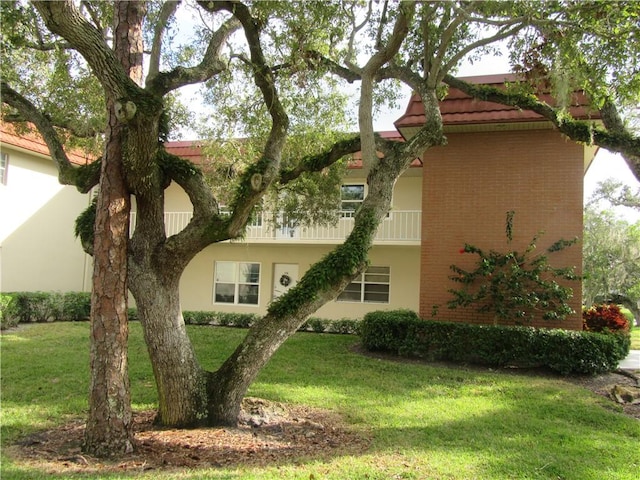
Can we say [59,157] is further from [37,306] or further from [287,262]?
[287,262]

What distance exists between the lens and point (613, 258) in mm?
31812

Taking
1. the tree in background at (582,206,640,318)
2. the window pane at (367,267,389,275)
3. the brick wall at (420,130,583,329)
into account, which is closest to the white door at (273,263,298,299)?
the window pane at (367,267,389,275)

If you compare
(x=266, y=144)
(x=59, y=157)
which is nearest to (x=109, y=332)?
(x=59, y=157)

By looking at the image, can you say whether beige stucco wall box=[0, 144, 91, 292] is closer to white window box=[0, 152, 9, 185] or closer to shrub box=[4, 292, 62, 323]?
white window box=[0, 152, 9, 185]

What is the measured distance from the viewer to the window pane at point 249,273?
18.6m

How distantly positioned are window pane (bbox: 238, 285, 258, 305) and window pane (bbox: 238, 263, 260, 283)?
0.77 feet

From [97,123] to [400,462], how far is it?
798cm

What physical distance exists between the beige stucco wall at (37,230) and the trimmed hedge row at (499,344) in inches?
490

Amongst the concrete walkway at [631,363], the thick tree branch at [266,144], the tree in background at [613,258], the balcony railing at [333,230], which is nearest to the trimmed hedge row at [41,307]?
the balcony railing at [333,230]

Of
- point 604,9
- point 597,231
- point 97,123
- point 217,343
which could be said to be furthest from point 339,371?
point 597,231

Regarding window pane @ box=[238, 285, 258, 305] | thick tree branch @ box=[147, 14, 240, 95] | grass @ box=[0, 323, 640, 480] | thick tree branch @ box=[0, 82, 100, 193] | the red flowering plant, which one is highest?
thick tree branch @ box=[147, 14, 240, 95]

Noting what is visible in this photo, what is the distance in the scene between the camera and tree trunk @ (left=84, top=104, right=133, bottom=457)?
4.74 meters

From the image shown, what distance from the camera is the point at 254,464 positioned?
15.3 ft

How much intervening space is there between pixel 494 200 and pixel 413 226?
4.17 m
